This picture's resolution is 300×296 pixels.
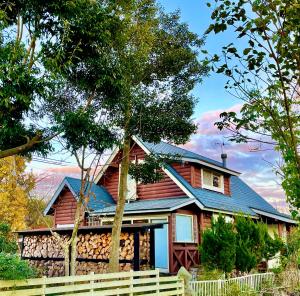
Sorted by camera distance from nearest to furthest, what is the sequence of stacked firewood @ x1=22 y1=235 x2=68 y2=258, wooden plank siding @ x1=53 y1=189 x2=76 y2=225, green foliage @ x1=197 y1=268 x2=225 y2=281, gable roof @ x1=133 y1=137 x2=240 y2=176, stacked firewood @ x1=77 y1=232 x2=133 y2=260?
green foliage @ x1=197 y1=268 x2=225 y2=281
stacked firewood @ x1=77 y1=232 x2=133 y2=260
stacked firewood @ x1=22 y1=235 x2=68 y2=258
gable roof @ x1=133 y1=137 x2=240 y2=176
wooden plank siding @ x1=53 y1=189 x2=76 y2=225

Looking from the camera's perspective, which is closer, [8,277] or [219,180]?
[8,277]

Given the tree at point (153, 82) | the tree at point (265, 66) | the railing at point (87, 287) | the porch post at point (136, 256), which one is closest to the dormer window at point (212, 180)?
the tree at point (153, 82)

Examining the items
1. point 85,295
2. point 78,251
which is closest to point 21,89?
point 85,295

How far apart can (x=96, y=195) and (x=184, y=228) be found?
22.4 feet

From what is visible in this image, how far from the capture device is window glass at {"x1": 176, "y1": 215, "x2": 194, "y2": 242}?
20.5 meters

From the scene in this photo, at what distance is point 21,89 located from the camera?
10180 millimetres

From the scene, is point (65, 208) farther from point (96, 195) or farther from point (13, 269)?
point (13, 269)

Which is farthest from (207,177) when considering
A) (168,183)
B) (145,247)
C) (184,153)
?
(145,247)

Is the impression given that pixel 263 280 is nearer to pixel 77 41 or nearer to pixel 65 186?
pixel 77 41

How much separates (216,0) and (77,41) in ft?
28.0

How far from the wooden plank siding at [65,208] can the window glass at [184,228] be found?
27.6 ft

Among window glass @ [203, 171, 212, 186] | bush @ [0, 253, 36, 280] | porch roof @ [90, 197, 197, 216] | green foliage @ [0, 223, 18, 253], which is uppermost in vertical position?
window glass @ [203, 171, 212, 186]

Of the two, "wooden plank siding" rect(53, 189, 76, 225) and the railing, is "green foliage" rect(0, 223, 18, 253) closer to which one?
"wooden plank siding" rect(53, 189, 76, 225)

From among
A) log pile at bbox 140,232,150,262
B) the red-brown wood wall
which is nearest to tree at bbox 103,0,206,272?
log pile at bbox 140,232,150,262
